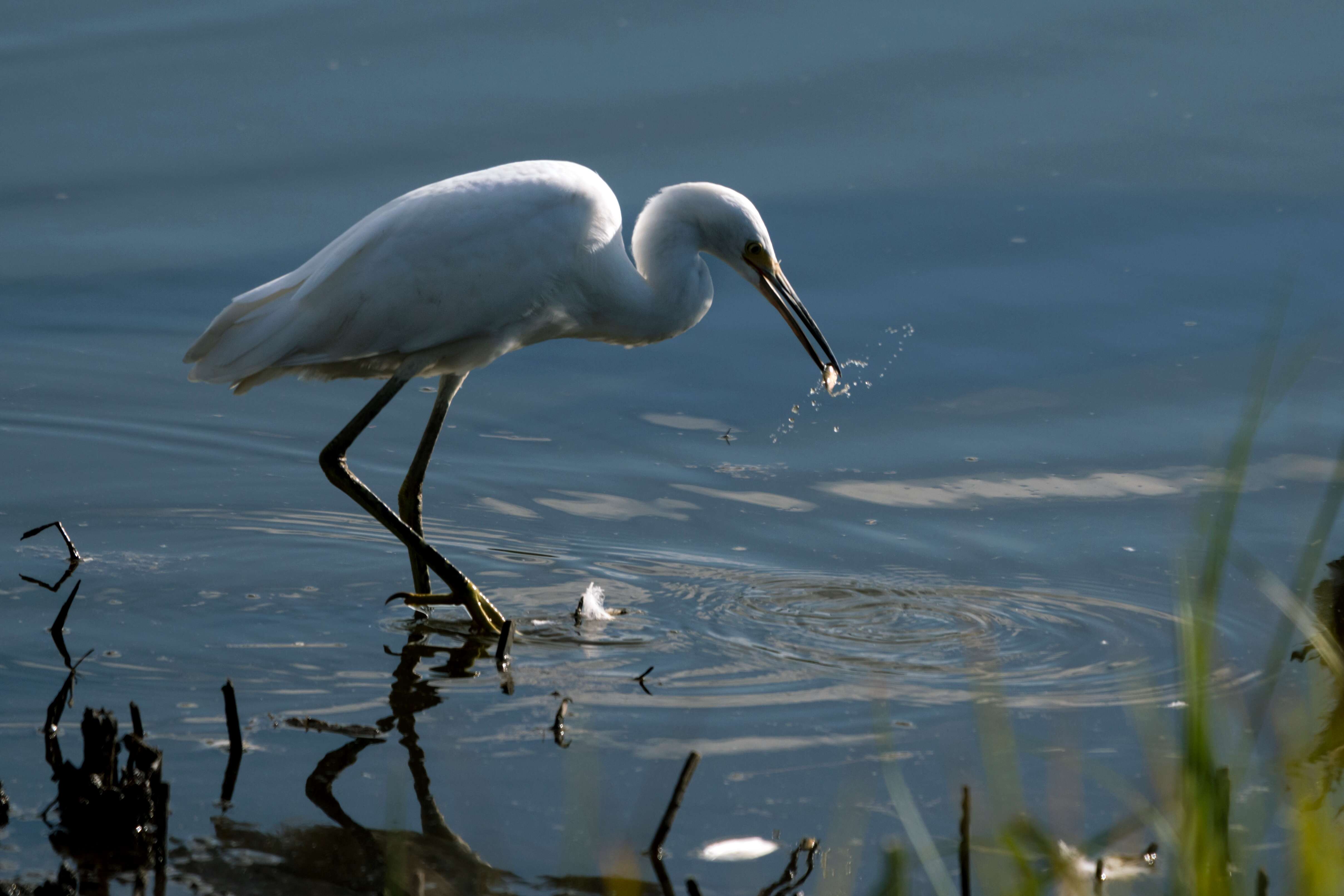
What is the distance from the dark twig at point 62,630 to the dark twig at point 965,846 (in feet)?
8.58

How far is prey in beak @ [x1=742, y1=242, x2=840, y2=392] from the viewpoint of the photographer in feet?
17.9

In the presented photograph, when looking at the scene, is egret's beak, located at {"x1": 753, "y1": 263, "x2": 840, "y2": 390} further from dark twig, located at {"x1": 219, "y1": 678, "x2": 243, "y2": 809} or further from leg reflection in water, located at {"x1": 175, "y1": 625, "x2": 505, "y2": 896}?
dark twig, located at {"x1": 219, "y1": 678, "x2": 243, "y2": 809}

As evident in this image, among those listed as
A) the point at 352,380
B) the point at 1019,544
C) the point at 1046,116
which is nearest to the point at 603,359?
the point at 352,380

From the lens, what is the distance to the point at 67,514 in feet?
18.6

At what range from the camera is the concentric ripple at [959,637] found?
4.53 metres

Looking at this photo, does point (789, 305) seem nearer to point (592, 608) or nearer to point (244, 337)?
point (592, 608)

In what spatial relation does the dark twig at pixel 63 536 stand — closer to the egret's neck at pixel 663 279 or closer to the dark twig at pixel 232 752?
the dark twig at pixel 232 752

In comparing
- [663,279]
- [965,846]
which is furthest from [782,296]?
[965,846]

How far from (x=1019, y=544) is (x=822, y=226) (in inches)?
109

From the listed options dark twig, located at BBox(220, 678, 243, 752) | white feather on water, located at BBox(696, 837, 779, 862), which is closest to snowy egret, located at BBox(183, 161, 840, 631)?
dark twig, located at BBox(220, 678, 243, 752)

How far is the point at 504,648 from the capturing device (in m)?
4.47

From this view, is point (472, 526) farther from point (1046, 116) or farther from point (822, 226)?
point (1046, 116)

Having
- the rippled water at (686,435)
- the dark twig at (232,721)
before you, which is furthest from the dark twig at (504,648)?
the dark twig at (232,721)

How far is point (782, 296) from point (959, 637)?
1363 mm
